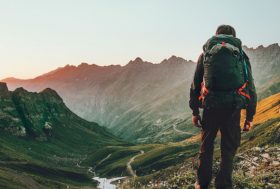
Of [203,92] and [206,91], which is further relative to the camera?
[203,92]

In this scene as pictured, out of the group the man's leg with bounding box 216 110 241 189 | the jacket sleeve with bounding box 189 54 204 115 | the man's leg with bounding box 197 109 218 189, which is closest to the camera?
the man's leg with bounding box 216 110 241 189

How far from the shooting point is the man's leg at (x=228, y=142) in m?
15.0

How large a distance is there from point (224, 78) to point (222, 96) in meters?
0.58

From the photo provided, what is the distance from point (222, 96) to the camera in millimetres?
14375

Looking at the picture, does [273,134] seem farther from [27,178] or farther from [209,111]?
[209,111]

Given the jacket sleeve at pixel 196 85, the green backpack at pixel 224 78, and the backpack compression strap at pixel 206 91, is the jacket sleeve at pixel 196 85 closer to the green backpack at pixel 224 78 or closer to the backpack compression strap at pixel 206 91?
the backpack compression strap at pixel 206 91

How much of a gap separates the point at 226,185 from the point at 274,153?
2050cm

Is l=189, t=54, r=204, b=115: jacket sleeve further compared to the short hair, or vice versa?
the short hair

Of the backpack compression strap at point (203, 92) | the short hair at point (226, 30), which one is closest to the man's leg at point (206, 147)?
the backpack compression strap at point (203, 92)

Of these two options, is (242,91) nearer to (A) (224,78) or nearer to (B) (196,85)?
(A) (224,78)

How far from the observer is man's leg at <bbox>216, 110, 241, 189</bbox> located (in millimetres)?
14952

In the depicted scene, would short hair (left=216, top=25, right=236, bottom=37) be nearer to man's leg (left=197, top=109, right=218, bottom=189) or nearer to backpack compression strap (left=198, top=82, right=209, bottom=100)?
backpack compression strap (left=198, top=82, right=209, bottom=100)

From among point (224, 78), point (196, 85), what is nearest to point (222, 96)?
point (224, 78)

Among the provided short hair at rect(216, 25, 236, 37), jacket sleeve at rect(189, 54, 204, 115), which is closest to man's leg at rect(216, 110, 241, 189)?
jacket sleeve at rect(189, 54, 204, 115)
